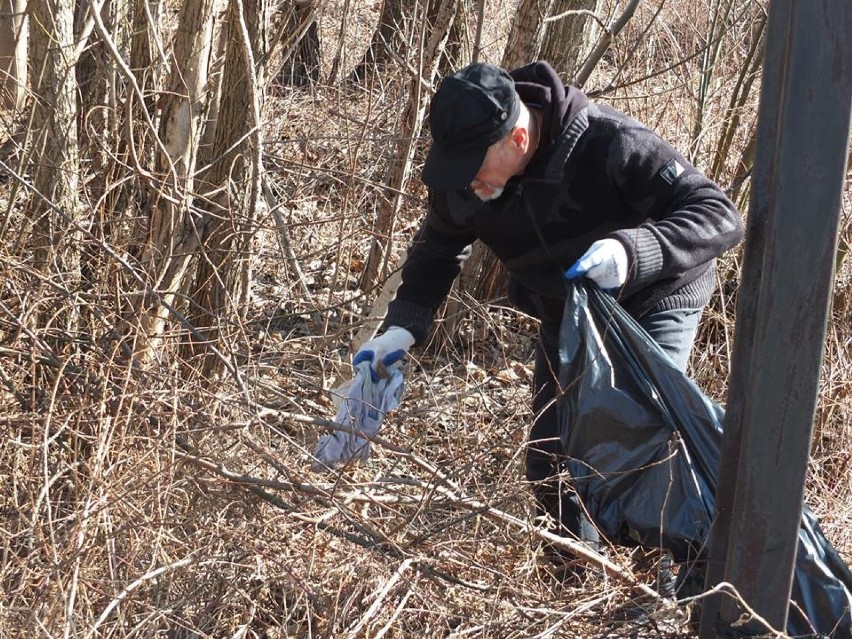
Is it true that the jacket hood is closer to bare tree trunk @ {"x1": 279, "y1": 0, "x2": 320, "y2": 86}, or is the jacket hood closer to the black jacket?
the black jacket

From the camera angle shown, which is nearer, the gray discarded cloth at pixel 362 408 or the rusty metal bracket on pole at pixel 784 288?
the rusty metal bracket on pole at pixel 784 288

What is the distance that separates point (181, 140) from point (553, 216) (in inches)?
73.6

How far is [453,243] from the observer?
3.41 m

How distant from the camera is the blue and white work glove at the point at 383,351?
3.28 metres

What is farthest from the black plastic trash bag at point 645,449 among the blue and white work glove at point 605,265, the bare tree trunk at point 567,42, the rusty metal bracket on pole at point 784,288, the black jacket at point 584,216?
the bare tree trunk at point 567,42

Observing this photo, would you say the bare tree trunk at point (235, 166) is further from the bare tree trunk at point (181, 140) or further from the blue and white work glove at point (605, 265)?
the blue and white work glove at point (605, 265)

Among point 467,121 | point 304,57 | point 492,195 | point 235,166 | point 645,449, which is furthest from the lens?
point 304,57

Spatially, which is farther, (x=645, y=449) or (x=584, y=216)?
(x=584, y=216)

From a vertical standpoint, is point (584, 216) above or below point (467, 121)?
below

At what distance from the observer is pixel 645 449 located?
2551mm

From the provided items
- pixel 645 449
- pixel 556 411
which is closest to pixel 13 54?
pixel 556 411

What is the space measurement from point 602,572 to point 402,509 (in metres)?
0.79

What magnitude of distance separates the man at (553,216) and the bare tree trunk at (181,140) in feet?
3.78

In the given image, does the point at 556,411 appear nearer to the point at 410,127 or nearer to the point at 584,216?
the point at 584,216
